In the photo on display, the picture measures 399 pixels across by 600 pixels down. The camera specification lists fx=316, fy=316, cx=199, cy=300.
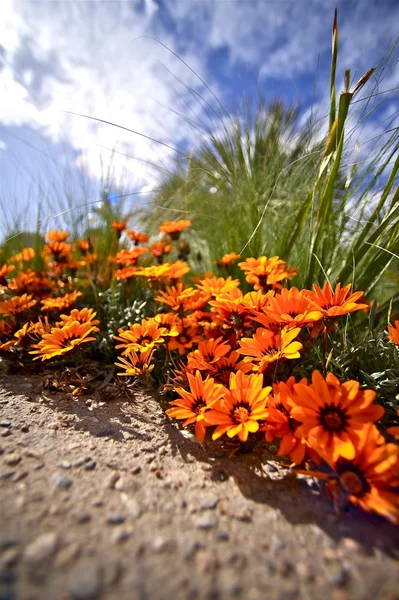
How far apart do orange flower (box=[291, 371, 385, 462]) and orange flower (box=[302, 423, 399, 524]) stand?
20mm

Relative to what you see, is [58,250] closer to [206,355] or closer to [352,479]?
[206,355]

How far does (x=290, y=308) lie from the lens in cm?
80

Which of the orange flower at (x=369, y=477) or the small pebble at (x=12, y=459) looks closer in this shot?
the orange flower at (x=369, y=477)

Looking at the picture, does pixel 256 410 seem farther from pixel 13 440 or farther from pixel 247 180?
pixel 247 180

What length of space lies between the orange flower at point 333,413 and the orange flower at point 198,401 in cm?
19

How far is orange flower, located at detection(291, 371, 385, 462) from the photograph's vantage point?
0.57 meters

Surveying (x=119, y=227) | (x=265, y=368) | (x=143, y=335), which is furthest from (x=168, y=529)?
(x=119, y=227)

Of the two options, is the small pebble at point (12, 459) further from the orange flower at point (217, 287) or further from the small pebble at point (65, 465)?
the orange flower at point (217, 287)

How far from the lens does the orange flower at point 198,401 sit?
70 centimetres

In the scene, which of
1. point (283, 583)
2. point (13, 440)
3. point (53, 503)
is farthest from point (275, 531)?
point (13, 440)

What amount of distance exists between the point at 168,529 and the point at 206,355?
1.50 feet

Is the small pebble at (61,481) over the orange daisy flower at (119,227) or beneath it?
beneath

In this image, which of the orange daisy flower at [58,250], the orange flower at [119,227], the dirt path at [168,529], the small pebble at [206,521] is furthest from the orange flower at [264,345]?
the orange flower at [119,227]

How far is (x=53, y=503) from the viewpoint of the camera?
1.76ft
